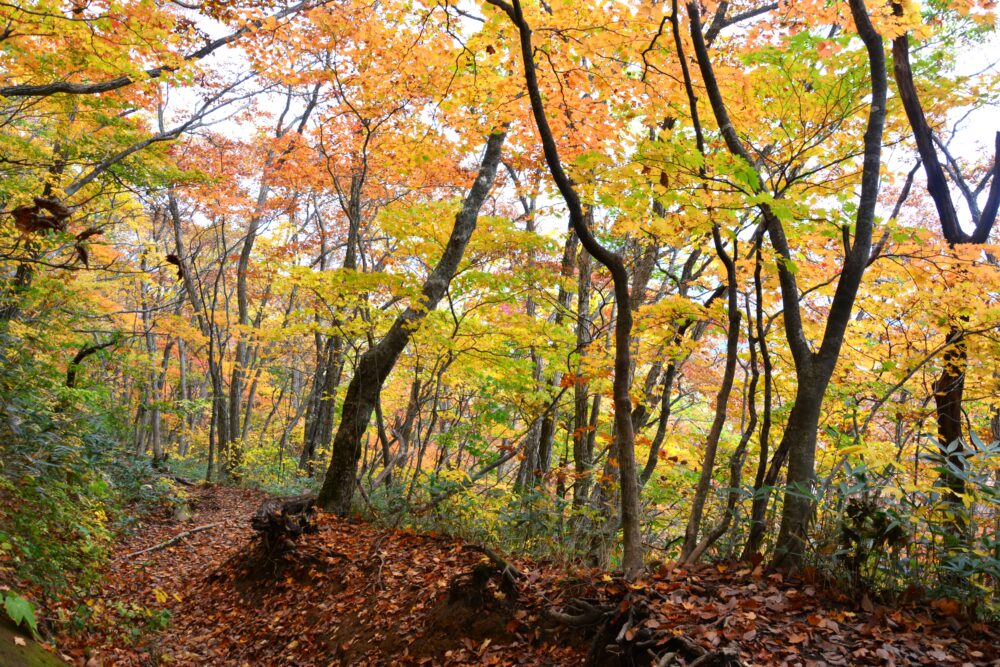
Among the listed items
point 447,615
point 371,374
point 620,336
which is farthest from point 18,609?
point 371,374

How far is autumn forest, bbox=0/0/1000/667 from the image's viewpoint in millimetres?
3551

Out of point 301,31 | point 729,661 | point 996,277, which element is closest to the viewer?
point 729,661

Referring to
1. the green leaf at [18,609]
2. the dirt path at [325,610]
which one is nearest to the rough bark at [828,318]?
the dirt path at [325,610]

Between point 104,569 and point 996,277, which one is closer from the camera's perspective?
point 996,277

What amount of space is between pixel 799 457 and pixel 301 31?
31.2 ft

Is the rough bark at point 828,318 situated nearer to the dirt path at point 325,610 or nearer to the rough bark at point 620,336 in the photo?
the rough bark at point 620,336

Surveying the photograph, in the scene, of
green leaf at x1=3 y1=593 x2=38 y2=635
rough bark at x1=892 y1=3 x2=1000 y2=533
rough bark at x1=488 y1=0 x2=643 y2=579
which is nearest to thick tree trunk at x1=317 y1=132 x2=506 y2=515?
rough bark at x1=488 y1=0 x2=643 y2=579

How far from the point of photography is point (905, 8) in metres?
4.27

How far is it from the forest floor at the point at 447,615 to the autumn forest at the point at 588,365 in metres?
0.03

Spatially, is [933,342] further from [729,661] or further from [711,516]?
[729,661]

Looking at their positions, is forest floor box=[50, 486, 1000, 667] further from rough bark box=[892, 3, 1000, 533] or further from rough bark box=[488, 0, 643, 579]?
rough bark box=[892, 3, 1000, 533]

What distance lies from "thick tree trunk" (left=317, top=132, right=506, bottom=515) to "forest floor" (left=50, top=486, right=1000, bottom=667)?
0.51 metres

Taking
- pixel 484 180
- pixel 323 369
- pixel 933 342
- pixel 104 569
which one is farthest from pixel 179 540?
pixel 933 342

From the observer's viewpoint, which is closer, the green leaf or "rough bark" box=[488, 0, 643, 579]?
the green leaf
